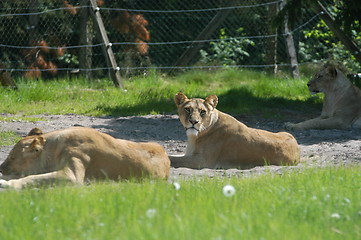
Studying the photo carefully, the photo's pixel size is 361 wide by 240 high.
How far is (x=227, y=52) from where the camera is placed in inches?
675

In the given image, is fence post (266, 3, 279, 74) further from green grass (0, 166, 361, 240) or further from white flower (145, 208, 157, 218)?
white flower (145, 208, 157, 218)

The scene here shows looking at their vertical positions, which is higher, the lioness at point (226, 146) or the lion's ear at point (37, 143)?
the lion's ear at point (37, 143)

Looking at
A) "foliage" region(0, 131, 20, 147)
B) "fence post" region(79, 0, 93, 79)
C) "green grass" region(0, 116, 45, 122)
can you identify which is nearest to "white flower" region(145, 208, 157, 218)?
"foliage" region(0, 131, 20, 147)

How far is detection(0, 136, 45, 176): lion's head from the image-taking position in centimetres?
591

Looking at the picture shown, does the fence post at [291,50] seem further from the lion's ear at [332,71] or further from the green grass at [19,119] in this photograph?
the green grass at [19,119]

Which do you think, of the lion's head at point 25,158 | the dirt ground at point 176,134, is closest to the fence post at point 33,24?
the dirt ground at point 176,134

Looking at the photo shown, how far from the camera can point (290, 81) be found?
14156mm

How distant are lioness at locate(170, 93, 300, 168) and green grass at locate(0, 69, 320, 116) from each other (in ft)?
12.4

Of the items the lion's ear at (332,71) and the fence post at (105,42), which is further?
the fence post at (105,42)

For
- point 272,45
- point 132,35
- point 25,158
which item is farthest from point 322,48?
point 25,158

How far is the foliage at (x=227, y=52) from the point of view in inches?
658

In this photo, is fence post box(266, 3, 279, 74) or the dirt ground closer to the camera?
the dirt ground

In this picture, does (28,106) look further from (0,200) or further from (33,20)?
(0,200)

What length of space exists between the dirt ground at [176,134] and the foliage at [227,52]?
17.6 ft
